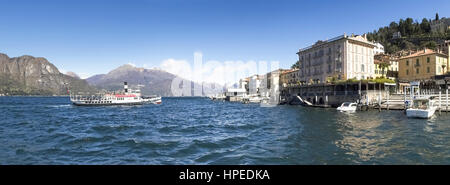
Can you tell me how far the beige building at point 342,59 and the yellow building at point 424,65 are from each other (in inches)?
530

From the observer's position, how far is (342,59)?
65.9 m

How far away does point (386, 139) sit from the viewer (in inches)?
758

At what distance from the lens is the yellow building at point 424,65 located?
220ft

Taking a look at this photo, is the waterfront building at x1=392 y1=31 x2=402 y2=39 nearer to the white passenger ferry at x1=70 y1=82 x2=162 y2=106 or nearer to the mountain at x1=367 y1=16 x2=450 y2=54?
the mountain at x1=367 y1=16 x2=450 y2=54

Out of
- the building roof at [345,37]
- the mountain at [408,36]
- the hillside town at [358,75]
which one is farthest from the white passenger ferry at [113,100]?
the mountain at [408,36]

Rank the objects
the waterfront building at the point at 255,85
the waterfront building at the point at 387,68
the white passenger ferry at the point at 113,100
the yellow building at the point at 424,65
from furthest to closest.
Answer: the waterfront building at the point at 255,85
the white passenger ferry at the point at 113,100
the waterfront building at the point at 387,68
the yellow building at the point at 424,65

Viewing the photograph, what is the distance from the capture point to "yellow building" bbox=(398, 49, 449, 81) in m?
67.1

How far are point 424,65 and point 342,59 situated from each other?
2754 cm

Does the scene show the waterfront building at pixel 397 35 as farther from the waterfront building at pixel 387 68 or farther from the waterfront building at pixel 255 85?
the waterfront building at pixel 255 85

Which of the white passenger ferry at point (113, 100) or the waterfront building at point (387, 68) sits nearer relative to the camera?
the waterfront building at point (387, 68)

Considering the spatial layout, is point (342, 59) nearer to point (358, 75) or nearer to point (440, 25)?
point (358, 75)
